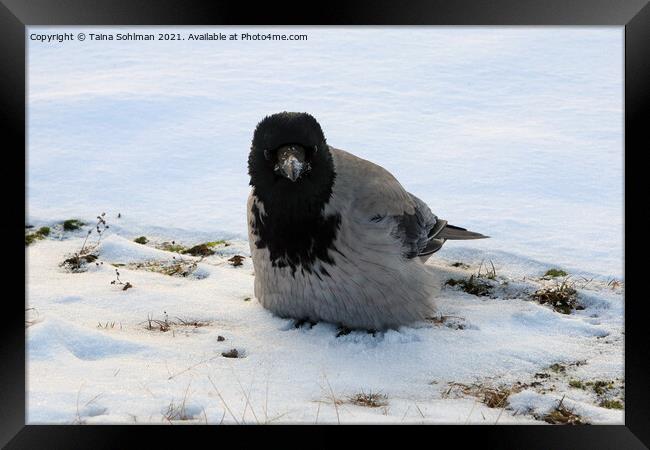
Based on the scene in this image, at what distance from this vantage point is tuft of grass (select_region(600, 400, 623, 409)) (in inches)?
160

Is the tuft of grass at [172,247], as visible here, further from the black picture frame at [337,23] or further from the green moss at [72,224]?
the black picture frame at [337,23]

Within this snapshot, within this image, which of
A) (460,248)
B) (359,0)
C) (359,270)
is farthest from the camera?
(460,248)

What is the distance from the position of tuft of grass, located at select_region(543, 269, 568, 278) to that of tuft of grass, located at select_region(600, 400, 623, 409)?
2.25 metres

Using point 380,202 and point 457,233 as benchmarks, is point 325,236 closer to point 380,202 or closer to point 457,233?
point 380,202

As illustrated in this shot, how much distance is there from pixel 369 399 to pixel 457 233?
2.94m

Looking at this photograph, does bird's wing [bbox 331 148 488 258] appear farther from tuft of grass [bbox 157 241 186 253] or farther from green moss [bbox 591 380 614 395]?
tuft of grass [bbox 157 241 186 253]

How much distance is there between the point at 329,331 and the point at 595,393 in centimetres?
180

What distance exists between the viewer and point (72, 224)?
23.0ft

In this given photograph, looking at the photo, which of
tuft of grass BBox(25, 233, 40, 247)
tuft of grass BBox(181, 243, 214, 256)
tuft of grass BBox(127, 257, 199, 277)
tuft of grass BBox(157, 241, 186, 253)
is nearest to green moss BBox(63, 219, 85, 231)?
tuft of grass BBox(25, 233, 40, 247)

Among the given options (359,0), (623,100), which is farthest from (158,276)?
(623,100)

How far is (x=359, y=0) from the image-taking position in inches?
137

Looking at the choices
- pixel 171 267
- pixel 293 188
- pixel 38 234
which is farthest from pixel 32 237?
pixel 293 188

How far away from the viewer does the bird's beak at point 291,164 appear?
14.0 ft

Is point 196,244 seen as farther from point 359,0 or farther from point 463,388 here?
point 359,0
